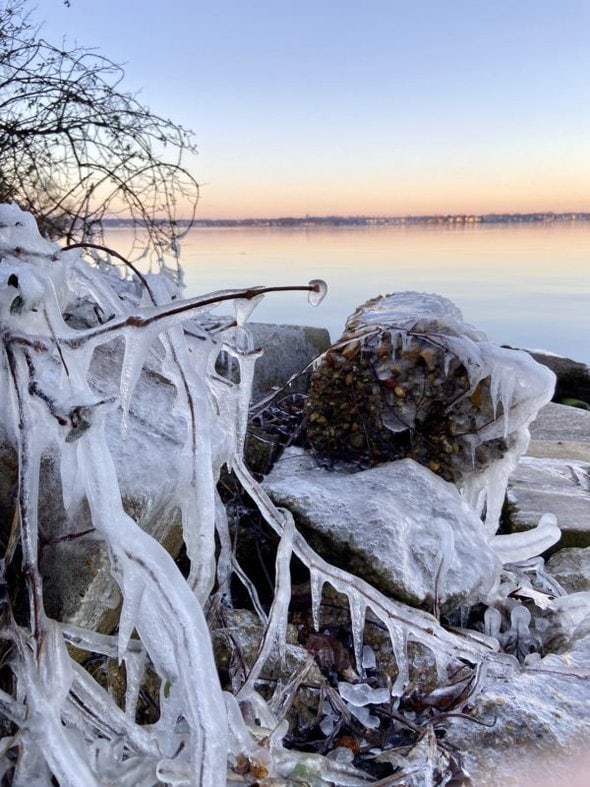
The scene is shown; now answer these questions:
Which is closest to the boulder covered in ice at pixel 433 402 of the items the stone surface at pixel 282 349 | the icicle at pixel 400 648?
the icicle at pixel 400 648

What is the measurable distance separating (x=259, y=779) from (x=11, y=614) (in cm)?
59

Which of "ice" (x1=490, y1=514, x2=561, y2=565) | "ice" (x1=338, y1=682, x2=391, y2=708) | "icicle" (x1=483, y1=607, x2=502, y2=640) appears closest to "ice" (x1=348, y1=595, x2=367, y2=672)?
"ice" (x1=338, y1=682, x2=391, y2=708)

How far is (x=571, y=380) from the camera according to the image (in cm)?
792

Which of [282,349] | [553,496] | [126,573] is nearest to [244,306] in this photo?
[126,573]

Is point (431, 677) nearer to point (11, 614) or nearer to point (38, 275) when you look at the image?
point (11, 614)

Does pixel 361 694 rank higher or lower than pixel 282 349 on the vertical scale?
lower

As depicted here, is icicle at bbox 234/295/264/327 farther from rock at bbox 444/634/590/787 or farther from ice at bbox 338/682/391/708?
rock at bbox 444/634/590/787

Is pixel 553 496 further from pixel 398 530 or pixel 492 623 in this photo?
pixel 398 530

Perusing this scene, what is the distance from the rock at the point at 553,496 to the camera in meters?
3.25

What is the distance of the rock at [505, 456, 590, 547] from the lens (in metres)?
3.25

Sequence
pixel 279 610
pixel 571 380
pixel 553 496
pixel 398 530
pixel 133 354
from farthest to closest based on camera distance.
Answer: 1. pixel 571 380
2. pixel 553 496
3. pixel 398 530
4. pixel 279 610
5. pixel 133 354

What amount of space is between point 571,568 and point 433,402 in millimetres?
926

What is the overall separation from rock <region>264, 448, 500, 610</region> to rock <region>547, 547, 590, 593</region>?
1.81ft

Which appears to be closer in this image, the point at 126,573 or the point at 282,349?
the point at 126,573
